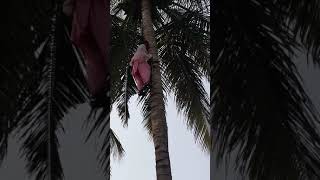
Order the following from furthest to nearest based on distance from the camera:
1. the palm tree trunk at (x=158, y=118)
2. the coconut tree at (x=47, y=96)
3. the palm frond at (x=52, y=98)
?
the palm tree trunk at (x=158, y=118)
the palm frond at (x=52, y=98)
the coconut tree at (x=47, y=96)

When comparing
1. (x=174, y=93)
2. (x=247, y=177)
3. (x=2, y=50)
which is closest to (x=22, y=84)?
(x=2, y=50)

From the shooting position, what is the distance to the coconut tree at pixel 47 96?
5.04 metres

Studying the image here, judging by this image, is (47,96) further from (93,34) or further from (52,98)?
(93,34)

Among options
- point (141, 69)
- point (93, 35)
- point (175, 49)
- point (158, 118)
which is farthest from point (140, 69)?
point (175, 49)

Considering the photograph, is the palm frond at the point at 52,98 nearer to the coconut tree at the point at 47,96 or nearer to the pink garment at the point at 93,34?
the coconut tree at the point at 47,96

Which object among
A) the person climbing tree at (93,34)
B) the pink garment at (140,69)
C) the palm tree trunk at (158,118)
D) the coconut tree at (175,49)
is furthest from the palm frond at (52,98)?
the coconut tree at (175,49)

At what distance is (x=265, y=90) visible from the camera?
190 inches

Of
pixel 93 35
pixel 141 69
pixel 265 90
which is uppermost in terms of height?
pixel 141 69

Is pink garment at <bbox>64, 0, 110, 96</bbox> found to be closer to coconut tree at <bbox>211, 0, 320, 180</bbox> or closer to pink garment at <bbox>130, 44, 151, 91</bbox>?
coconut tree at <bbox>211, 0, 320, 180</bbox>

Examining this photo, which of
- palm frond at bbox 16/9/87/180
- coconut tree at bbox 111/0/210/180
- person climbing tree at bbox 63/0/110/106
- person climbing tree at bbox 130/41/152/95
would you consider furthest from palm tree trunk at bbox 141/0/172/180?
person climbing tree at bbox 63/0/110/106

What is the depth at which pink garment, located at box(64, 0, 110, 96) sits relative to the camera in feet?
12.7

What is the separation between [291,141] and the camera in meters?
4.56

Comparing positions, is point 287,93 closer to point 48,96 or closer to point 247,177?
point 247,177

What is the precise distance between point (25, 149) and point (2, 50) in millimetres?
900
